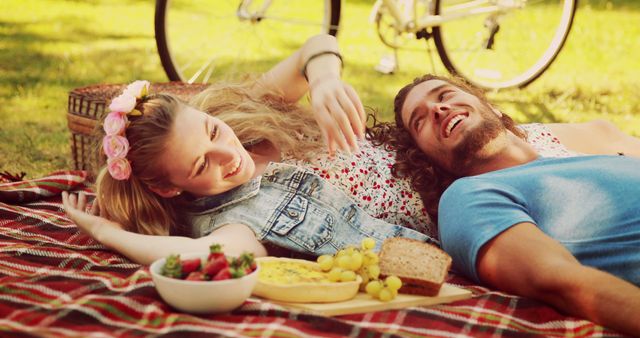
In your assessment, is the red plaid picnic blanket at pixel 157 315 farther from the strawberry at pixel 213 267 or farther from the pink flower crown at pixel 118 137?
the pink flower crown at pixel 118 137

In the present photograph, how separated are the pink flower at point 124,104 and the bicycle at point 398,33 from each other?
91.8 inches

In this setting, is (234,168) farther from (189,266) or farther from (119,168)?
(189,266)

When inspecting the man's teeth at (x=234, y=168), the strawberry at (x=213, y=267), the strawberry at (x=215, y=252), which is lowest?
the strawberry at (x=213, y=267)

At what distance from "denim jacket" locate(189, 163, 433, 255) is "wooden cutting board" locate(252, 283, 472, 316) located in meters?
0.37

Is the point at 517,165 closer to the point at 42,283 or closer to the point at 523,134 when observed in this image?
the point at 523,134

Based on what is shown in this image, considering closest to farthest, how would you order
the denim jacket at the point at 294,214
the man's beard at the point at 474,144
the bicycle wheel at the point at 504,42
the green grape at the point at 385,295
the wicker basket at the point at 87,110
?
the green grape at the point at 385,295, the denim jacket at the point at 294,214, the man's beard at the point at 474,144, the wicker basket at the point at 87,110, the bicycle wheel at the point at 504,42

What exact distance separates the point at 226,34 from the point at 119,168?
4299 mm

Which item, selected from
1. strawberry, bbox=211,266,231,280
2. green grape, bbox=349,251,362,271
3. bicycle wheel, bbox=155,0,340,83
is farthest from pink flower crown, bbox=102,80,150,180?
bicycle wheel, bbox=155,0,340,83

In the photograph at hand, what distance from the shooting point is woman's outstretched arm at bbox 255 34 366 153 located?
8.83 ft

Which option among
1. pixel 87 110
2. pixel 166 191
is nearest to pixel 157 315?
pixel 166 191

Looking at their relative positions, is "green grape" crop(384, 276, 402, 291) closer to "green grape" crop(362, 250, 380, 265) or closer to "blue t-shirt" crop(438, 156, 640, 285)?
"green grape" crop(362, 250, 380, 265)

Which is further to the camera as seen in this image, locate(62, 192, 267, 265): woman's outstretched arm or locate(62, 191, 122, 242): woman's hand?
locate(62, 191, 122, 242): woman's hand

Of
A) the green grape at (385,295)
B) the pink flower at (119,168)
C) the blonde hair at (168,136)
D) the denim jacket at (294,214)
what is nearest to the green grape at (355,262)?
the green grape at (385,295)

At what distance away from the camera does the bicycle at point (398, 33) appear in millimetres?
5617
